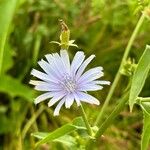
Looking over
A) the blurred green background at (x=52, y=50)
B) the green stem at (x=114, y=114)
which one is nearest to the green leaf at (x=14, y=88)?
the blurred green background at (x=52, y=50)

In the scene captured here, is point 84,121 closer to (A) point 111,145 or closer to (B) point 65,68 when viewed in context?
(B) point 65,68

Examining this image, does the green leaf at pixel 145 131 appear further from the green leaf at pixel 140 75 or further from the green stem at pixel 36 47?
the green stem at pixel 36 47

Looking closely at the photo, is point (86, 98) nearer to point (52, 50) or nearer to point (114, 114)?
point (114, 114)

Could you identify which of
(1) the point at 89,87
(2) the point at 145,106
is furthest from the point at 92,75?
(2) the point at 145,106

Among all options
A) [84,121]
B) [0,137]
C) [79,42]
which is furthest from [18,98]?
[84,121]

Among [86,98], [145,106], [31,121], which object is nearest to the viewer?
[86,98]

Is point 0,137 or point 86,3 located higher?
point 86,3

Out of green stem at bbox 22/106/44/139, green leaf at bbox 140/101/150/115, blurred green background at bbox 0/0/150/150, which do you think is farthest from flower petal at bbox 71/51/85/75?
green stem at bbox 22/106/44/139
